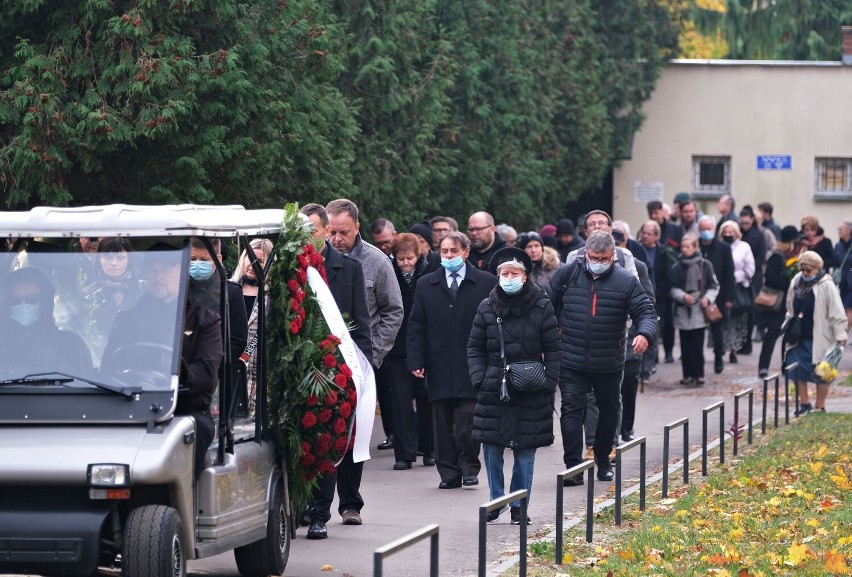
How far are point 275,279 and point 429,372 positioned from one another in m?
3.55

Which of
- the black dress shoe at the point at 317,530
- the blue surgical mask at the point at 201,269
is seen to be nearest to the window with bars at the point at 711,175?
the black dress shoe at the point at 317,530

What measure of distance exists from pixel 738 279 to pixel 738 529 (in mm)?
13473

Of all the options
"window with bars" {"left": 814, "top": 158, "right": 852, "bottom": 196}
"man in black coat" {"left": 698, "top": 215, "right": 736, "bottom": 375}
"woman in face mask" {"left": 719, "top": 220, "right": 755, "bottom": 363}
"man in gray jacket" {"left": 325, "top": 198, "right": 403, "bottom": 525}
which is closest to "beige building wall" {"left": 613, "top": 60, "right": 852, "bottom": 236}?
"window with bars" {"left": 814, "top": 158, "right": 852, "bottom": 196}

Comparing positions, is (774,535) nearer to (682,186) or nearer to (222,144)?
(222,144)

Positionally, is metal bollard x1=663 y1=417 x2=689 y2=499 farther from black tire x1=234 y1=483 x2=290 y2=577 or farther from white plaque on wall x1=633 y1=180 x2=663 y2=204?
white plaque on wall x1=633 y1=180 x2=663 y2=204

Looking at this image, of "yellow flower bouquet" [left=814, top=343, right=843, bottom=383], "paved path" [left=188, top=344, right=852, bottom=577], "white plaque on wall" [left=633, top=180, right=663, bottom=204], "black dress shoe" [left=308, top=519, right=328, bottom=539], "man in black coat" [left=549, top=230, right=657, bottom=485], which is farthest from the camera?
"white plaque on wall" [left=633, top=180, right=663, bottom=204]

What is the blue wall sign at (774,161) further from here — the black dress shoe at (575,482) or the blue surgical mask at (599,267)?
the blue surgical mask at (599,267)

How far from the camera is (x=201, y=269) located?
27.4 ft

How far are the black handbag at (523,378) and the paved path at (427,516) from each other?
3.01 ft

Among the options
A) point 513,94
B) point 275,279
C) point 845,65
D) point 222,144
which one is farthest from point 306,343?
point 845,65

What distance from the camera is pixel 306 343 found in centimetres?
910

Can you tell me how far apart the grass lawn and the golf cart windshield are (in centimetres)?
260

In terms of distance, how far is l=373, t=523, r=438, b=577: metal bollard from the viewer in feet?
19.7

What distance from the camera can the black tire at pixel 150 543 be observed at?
7.31 m
